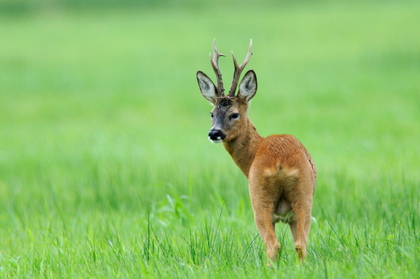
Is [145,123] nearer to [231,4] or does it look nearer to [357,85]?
[357,85]

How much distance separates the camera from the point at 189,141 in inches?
524

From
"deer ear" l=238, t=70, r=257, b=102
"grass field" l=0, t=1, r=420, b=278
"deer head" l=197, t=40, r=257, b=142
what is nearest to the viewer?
"grass field" l=0, t=1, r=420, b=278

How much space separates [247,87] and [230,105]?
0.91 feet

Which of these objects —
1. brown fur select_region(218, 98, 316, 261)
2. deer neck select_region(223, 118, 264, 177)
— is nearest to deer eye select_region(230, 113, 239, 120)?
deer neck select_region(223, 118, 264, 177)

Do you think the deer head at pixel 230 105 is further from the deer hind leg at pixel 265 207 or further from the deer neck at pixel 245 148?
the deer hind leg at pixel 265 207

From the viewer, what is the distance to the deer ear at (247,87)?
5965 millimetres

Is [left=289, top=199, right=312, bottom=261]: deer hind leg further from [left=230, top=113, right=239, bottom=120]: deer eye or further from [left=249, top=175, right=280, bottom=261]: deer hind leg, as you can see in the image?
[left=230, top=113, right=239, bottom=120]: deer eye

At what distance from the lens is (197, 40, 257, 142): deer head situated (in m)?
5.68

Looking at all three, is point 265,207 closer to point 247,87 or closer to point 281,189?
point 281,189

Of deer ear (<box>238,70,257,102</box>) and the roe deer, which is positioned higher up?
deer ear (<box>238,70,257,102</box>)

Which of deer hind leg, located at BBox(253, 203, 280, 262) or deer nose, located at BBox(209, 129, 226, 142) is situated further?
deer nose, located at BBox(209, 129, 226, 142)

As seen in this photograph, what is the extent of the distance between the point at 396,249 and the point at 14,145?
367 inches

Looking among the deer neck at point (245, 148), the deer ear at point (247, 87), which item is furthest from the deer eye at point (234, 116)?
the deer ear at point (247, 87)

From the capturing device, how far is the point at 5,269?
18.9 feet
